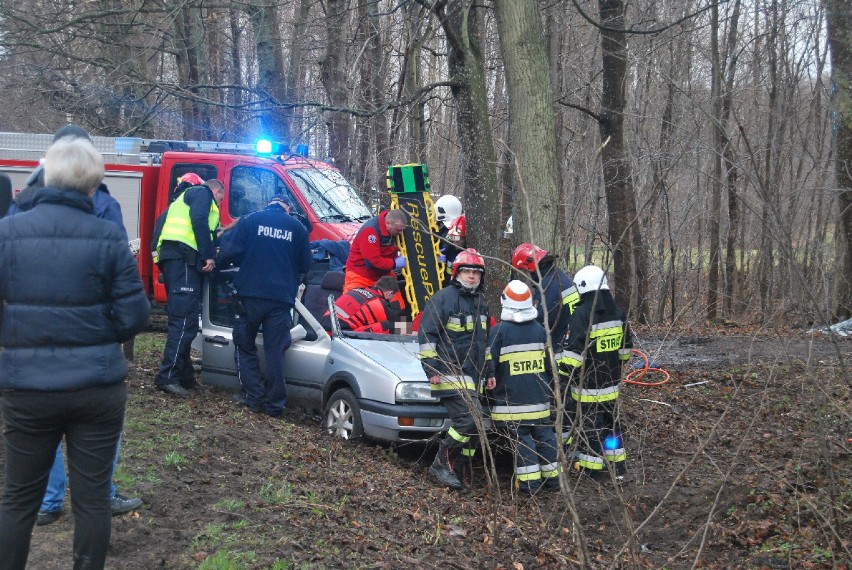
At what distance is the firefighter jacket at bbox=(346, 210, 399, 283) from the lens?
9.59m

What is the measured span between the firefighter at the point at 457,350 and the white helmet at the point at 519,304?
10.6 inches

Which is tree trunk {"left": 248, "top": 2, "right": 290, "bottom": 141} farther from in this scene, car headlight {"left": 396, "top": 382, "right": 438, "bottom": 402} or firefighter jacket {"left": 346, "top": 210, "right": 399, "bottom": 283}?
car headlight {"left": 396, "top": 382, "right": 438, "bottom": 402}

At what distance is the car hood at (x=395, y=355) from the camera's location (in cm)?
750

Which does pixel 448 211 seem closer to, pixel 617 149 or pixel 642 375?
pixel 642 375

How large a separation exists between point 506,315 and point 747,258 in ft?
49.9

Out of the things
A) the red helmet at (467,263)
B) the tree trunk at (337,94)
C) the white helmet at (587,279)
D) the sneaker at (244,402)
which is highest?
the tree trunk at (337,94)

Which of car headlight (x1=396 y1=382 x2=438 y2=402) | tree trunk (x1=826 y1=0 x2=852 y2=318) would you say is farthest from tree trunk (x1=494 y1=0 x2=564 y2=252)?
tree trunk (x1=826 y1=0 x2=852 y2=318)

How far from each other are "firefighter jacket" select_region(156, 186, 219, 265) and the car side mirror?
1.11 metres

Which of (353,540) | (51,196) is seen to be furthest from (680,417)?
(51,196)

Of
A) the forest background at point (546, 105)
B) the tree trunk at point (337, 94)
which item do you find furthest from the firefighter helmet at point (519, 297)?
the tree trunk at point (337, 94)

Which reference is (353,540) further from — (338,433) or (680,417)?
(680,417)

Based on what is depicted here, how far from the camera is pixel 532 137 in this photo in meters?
8.71

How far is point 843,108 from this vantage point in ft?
38.5

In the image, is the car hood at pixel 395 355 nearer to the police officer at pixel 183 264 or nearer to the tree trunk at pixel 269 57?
the police officer at pixel 183 264
